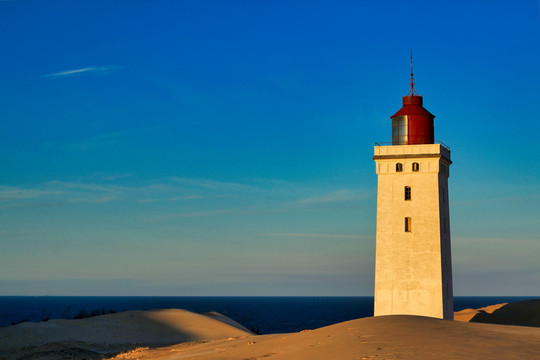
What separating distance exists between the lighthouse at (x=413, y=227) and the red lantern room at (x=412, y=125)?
2.5 inches

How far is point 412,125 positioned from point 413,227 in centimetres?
665

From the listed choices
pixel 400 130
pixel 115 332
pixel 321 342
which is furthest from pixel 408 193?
pixel 115 332

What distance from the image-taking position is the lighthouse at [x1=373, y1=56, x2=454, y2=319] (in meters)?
36.5

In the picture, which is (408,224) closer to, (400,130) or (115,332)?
(400,130)

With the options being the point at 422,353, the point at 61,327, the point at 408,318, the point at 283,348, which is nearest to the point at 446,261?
the point at 408,318

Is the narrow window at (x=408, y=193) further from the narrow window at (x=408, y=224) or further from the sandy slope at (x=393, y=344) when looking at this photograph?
the sandy slope at (x=393, y=344)

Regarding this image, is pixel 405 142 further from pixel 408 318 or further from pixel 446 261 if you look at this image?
pixel 408 318

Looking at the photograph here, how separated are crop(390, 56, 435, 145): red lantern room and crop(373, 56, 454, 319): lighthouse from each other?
0.06 metres

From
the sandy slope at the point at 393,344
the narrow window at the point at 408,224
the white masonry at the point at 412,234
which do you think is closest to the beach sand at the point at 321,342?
the sandy slope at the point at 393,344

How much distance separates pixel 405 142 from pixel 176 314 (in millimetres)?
22886

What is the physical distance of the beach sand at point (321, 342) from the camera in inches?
691

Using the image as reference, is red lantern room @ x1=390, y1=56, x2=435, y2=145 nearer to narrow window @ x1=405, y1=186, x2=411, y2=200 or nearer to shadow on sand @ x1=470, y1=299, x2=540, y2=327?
narrow window @ x1=405, y1=186, x2=411, y2=200

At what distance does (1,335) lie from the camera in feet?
123

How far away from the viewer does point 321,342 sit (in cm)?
2092
